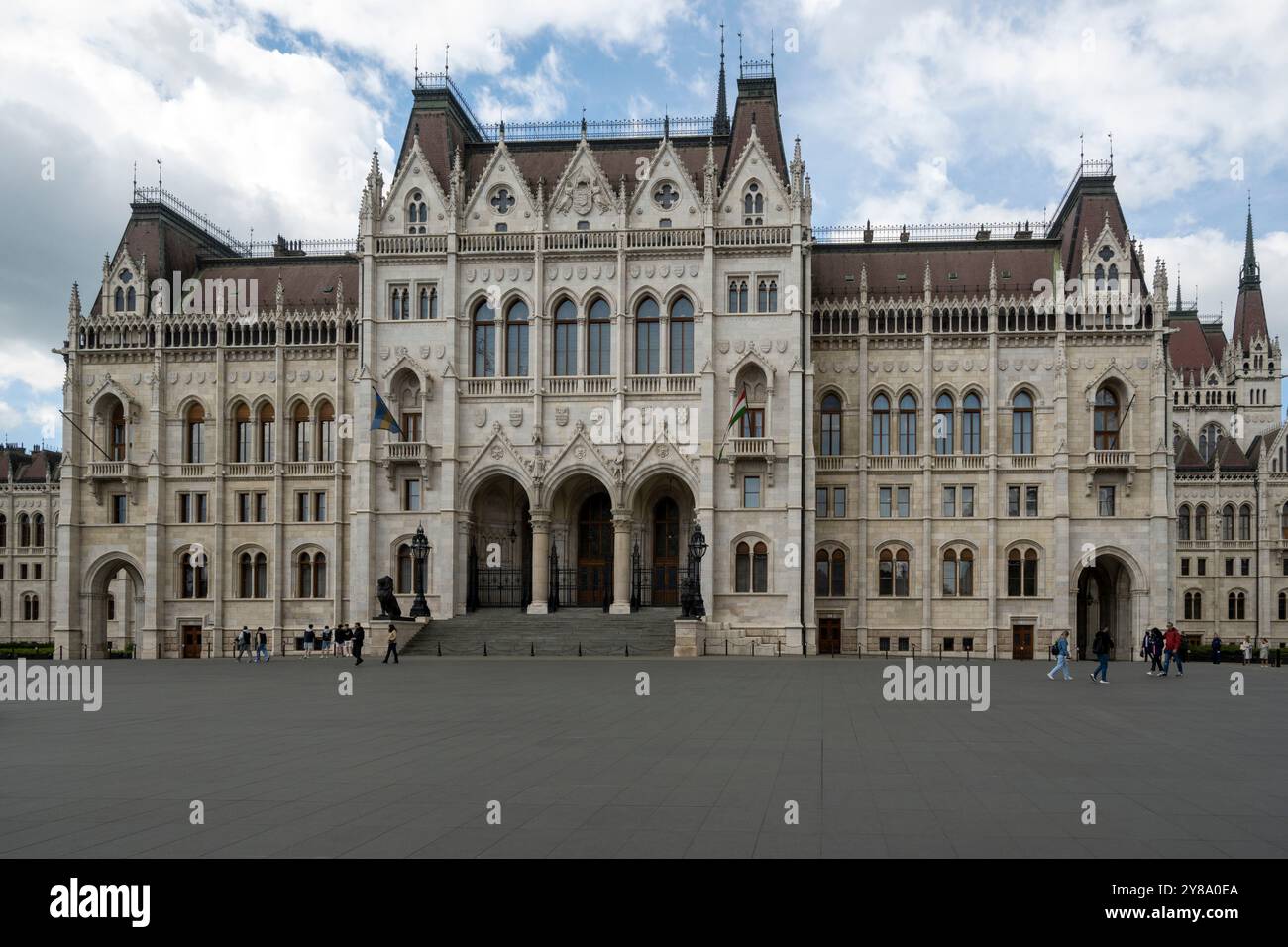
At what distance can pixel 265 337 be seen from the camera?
2368 inches

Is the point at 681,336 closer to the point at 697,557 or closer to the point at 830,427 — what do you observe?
the point at 830,427

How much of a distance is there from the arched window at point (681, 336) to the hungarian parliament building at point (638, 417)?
14cm

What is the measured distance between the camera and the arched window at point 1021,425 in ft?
186

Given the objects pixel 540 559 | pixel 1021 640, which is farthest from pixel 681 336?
pixel 1021 640

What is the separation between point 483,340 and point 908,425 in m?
20.9

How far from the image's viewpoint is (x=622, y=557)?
53.3m

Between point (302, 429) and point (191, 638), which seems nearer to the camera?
point (191, 638)

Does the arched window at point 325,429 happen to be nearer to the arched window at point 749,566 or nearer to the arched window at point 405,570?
the arched window at point 405,570

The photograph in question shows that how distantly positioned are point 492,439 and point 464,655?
37.8 ft

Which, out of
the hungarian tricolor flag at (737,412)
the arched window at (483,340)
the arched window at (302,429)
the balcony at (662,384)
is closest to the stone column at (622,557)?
the hungarian tricolor flag at (737,412)

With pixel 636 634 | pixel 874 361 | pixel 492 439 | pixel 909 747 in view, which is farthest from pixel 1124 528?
pixel 909 747

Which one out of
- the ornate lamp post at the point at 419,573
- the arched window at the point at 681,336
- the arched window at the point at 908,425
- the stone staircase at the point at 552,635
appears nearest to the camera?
the ornate lamp post at the point at 419,573
